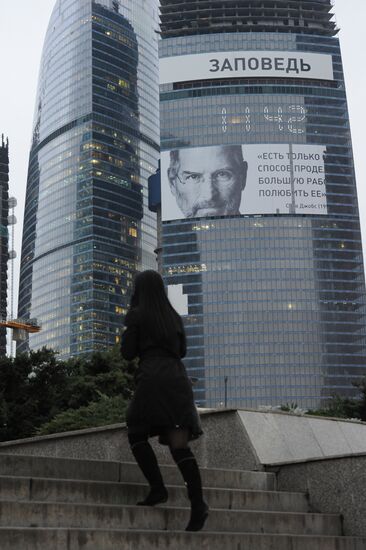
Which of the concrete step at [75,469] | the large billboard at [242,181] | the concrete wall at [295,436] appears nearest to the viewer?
the concrete step at [75,469]

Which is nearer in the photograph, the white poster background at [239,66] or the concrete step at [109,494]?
the concrete step at [109,494]

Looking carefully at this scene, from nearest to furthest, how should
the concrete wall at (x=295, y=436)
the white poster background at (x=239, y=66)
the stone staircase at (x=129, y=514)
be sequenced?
the stone staircase at (x=129, y=514), the concrete wall at (x=295, y=436), the white poster background at (x=239, y=66)

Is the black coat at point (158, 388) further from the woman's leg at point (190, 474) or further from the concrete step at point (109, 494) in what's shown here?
the concrete step at point (109, 494)

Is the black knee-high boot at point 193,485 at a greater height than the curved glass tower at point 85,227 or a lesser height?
lesser

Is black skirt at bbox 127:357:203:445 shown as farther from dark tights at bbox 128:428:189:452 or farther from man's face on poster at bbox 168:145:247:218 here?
man's face on poster at bbox 168:145:247:218

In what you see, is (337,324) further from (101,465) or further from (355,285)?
(101,465)

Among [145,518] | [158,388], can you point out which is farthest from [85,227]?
[158,388]

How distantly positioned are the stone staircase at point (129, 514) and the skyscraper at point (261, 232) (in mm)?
136162

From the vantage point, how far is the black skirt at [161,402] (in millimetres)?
7059

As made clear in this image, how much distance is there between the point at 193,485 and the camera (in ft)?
22.7

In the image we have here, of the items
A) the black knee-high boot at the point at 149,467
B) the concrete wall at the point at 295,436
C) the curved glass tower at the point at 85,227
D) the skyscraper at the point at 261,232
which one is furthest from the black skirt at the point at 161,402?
the curved glass tower at the point at 85,227

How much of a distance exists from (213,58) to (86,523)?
167111 mm

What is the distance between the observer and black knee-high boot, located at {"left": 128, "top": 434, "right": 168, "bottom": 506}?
7164mm

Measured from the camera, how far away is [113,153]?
639ft
